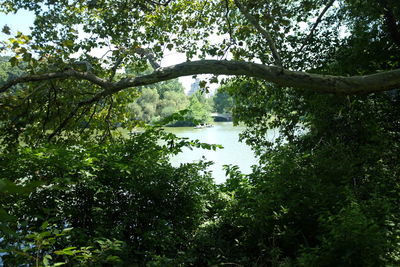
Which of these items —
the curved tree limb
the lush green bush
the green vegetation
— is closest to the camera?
the green vegetation

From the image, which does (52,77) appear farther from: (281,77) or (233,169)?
(233,169)

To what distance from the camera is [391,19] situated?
18.5 ft

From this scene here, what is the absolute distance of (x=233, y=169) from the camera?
5.70 meters

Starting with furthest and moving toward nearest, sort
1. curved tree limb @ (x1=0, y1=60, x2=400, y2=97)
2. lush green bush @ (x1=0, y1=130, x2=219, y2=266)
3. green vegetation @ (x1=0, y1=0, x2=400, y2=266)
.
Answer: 1. lush green bush @ (x1=0, y1=130, x2=219, y2=266)
2. curved tree limb @ (x1=0, y1=60, x2=400, y2=97)
3. green vegetation @ (x1=0, y1=0, x2=400, y2=266)

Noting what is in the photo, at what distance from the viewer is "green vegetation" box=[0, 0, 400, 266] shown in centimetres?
295

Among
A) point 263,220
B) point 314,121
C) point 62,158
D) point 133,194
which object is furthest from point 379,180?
point 62,158

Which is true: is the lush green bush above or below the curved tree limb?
below

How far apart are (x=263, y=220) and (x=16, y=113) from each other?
4.07 meters

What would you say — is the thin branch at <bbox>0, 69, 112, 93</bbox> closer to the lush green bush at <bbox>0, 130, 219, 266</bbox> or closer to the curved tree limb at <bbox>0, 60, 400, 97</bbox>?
the curved tree limb at <bbox>0, 60, 400, 97</bbox>

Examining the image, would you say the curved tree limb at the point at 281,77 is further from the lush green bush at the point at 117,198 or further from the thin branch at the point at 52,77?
the lush green bush at the point at 117,198

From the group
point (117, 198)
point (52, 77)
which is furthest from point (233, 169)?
point (52, 77)

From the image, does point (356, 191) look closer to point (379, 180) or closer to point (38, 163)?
point (379, 180)

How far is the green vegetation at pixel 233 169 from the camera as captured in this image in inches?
116

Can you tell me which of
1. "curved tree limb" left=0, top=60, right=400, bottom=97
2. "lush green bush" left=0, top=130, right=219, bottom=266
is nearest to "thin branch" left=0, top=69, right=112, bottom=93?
"curved tree limb" left=0, top=60, right=400, bottom=97
